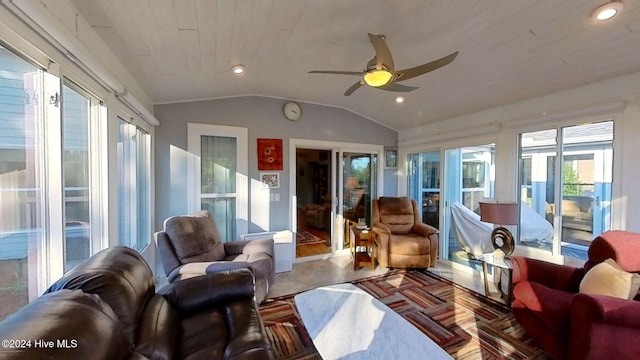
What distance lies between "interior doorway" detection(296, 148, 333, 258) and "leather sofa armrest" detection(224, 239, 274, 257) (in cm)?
145

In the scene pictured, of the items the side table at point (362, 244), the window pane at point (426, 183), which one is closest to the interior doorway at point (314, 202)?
the side table at point (362, 244)

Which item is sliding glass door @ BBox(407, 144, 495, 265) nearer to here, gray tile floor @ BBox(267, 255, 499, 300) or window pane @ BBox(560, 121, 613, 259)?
gray tile floor @ BBox(267, 255, 499, 300)

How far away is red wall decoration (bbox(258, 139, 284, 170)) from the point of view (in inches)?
160

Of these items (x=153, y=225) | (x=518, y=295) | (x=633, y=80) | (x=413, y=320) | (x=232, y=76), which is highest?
(x=232, y=76)

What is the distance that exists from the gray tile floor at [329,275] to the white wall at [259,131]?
76 cm

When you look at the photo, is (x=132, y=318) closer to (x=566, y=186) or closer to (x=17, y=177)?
(x=17, y=177)

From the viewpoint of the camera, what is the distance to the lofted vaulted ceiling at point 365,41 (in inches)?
71.0

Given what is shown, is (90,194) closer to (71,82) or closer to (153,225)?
(71,82)

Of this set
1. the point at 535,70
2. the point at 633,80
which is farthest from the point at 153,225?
the point at 633,80

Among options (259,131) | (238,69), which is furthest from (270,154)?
(238,69)

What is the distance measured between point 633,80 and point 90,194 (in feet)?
15.3

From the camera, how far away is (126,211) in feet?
8.97

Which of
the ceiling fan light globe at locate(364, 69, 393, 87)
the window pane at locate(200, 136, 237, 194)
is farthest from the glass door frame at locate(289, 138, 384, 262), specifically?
the ceiling fan light globe at locate(364, 69, 393, 87)

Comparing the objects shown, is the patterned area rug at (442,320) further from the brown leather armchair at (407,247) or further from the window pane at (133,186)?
the window pane at (133,186)
